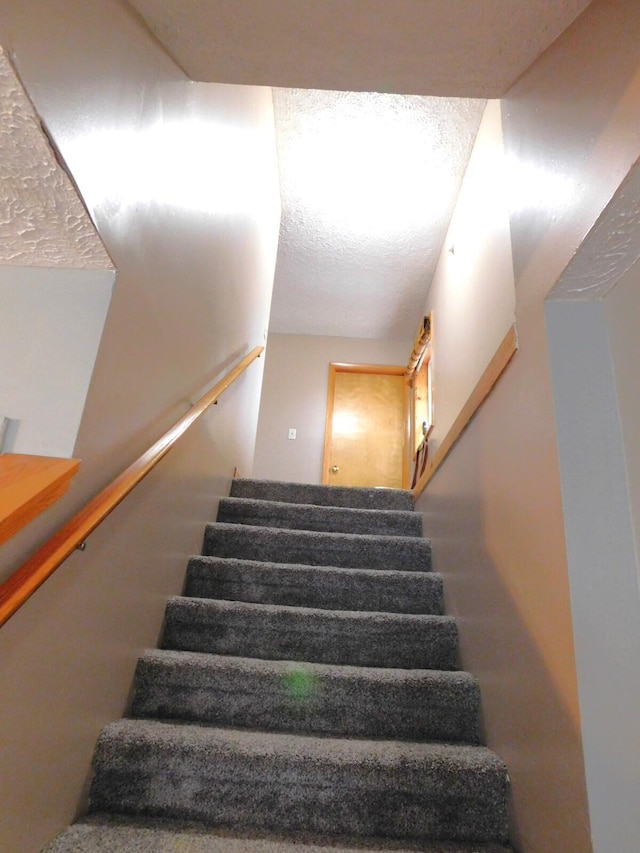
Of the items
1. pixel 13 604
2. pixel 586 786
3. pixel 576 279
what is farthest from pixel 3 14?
pixel 586 786

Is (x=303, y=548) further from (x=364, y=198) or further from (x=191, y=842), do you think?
(x=364, y=198)

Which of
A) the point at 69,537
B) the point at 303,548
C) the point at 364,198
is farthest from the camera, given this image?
the point at 364,198

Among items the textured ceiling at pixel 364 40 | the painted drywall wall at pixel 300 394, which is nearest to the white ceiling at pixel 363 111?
the textured ceiling at pixel 364 40

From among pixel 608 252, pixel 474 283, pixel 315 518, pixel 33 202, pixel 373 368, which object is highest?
pixel 373 368

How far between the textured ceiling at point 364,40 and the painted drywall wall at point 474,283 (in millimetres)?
563

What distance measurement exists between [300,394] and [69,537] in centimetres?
402

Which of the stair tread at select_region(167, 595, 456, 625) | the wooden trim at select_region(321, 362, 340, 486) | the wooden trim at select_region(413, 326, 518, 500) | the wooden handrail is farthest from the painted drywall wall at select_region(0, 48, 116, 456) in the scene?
the wooden trim at select_region(321, 362, 340, 486)

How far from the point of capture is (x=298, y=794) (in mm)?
1168

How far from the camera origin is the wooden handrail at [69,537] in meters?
0.77

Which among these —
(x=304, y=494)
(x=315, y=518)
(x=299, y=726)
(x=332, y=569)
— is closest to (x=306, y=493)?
(x=304, y=494)

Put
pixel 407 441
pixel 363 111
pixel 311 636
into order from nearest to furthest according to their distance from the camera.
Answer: pixel 311 636 < pixel 363 111 < pixel 407 441

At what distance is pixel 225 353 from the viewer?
232cm

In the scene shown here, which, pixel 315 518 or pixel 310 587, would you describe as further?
pixel 315 518

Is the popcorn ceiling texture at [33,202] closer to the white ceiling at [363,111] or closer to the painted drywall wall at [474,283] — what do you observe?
the white ceiling at [363,111]
